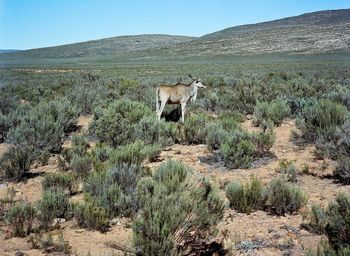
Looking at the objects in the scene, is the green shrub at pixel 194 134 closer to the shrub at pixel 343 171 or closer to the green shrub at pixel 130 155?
the green shrub at pixel 130 155

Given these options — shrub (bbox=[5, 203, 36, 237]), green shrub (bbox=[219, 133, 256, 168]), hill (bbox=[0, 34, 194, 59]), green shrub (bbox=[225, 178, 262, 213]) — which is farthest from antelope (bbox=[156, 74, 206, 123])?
hill (bbox=[0, 34, 194, 59])

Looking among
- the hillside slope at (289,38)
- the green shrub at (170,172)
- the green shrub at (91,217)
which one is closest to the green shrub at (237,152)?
the green shrub at (170,172)

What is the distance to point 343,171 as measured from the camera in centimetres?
733

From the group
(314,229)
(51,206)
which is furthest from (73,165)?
(314,229)

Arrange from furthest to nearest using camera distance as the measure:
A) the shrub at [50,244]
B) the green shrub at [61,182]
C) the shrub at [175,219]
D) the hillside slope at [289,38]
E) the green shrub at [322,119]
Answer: the hillside slope at [289,38]
the green shrub at [322,119]
the green shrub at [61,182]
the shrub at [50,244]
the shrub at [175,219]

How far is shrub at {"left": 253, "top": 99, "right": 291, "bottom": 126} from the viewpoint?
499 inches

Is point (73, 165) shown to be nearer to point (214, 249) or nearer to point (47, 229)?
point (47, 229)

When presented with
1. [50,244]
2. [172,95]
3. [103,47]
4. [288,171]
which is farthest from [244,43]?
[50,244]

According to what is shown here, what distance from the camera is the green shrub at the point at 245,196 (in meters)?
6.19

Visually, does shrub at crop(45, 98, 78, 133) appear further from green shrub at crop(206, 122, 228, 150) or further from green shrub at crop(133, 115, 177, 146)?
green shrub at crop(206, 122, 228, 150)

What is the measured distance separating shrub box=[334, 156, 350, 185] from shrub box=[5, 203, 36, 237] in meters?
5.00

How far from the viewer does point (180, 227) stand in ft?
14.7

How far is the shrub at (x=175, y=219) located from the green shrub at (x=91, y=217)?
0.59 metres

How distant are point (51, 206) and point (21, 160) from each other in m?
2.81
